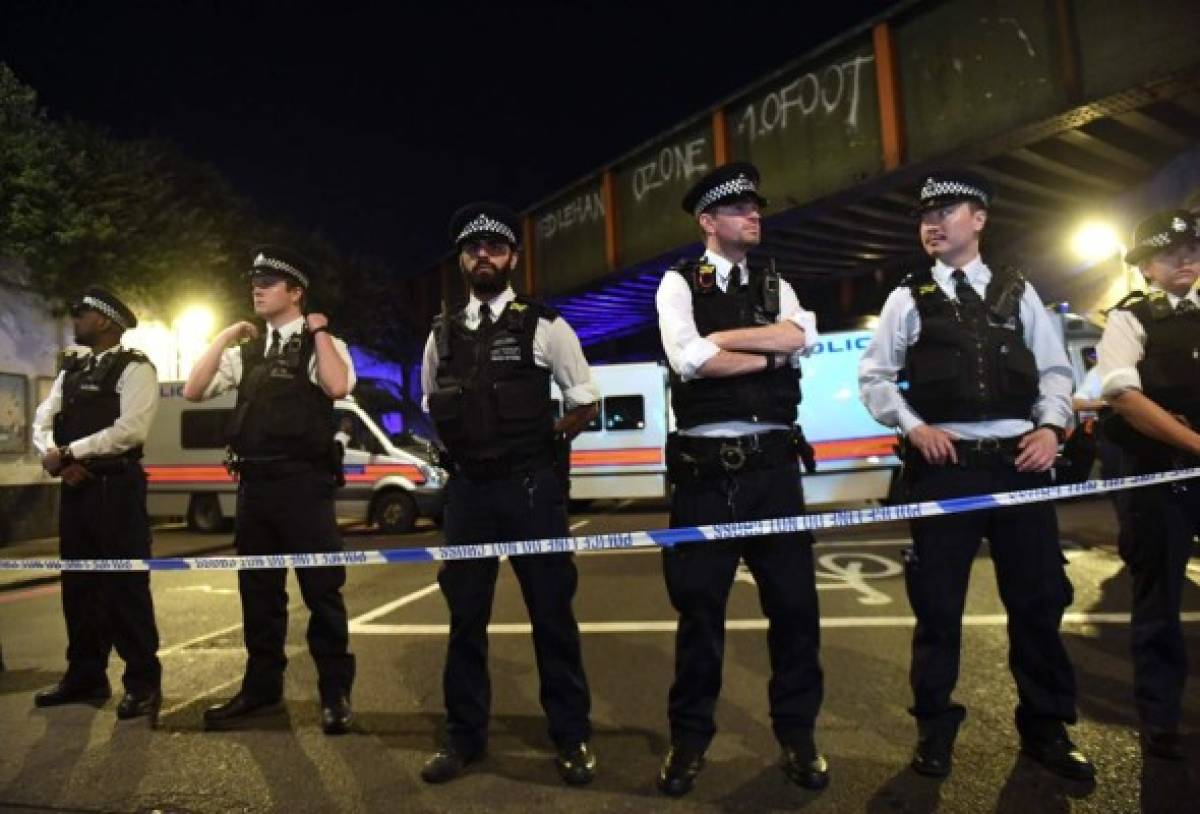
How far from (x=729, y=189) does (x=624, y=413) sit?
1119cm

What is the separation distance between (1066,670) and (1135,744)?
52 centimetres

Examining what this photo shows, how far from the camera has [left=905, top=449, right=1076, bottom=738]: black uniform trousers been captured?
281 centimetres

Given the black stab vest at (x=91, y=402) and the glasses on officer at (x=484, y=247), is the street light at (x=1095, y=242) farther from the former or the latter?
the black stab vest at (x=91, y=402)

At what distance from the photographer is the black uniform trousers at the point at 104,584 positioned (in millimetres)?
3934

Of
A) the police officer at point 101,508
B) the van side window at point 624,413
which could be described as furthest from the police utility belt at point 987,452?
the van side window at point 624,413

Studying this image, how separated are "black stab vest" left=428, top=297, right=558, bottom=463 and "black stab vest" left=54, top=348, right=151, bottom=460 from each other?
209 centimetres

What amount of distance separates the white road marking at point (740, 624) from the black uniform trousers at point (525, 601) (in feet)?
7.35

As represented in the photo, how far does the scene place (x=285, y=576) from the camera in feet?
12.0

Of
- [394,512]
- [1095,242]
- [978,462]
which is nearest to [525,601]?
[978,462]

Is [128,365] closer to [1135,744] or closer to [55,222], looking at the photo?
[1135,744]

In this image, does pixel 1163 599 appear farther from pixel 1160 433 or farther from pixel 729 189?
pixel 729 189

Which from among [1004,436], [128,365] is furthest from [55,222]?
[1004,436]

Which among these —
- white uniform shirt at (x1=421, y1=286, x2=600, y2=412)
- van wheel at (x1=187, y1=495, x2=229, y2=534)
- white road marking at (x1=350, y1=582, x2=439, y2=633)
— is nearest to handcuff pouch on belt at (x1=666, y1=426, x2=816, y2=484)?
white uniform shirt at (x1=421, y1=286, x2=600, y2=412)

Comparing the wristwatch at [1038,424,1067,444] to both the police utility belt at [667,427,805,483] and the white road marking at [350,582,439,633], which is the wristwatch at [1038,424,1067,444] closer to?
the police utility belt at [667,427,805,483]
